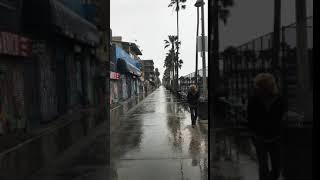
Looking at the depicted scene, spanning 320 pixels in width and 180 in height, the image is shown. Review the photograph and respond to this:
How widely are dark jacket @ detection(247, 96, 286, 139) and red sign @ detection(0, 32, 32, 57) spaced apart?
319 inches

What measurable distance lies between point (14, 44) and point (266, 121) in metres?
9.24

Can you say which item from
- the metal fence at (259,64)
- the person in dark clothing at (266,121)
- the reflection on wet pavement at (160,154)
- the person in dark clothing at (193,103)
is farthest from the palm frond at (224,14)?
the person in dark clothing at (193,103)

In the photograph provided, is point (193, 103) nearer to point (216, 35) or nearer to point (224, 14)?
point (216, 35)

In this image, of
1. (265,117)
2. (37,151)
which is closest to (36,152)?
(37,151)

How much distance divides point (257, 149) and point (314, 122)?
111 cm

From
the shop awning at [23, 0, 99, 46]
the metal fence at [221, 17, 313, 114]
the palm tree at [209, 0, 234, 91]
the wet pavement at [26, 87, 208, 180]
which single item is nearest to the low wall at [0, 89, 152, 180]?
the wet pavement at [26, 87, 208, 180]

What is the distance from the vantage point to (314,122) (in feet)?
10.5

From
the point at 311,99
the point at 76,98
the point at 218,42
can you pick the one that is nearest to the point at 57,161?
the point at 218,42

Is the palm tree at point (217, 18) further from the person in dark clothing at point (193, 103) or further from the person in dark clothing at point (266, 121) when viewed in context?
the person in dark clothing at point (193, 103)

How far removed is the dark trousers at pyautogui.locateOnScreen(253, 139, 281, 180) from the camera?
3.97m

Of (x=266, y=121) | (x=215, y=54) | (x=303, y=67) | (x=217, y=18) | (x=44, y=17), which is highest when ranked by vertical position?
(x=44, y=17)

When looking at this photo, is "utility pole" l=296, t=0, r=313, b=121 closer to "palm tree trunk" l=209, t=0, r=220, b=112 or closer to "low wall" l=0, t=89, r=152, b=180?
"palm tree trunk" l=209, t=0, r=220, b=112

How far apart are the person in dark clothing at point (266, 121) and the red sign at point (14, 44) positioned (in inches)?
322

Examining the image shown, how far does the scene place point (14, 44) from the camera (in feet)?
39.3
